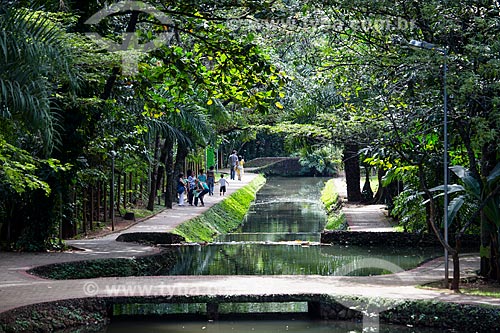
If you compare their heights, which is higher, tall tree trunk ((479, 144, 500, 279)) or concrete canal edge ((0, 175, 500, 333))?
tall tree trunk ((479, 144, 500, 279))

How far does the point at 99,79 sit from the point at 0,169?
12.6ft

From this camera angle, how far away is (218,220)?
3178cm

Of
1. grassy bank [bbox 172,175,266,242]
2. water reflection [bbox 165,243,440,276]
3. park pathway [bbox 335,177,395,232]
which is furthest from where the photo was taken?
grassy bank [bbox 172,175,266,242]

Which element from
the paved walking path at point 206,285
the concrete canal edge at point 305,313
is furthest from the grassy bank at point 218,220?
the concrete canal edge at point 305,313

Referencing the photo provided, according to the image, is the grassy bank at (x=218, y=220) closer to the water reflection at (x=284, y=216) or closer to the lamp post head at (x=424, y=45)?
the water reflection at (x=284, y=216)

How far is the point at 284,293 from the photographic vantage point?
1346 centimetres

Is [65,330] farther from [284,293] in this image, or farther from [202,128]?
[202,128]

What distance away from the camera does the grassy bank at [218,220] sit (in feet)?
85.8

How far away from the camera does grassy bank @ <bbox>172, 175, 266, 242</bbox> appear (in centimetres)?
2614

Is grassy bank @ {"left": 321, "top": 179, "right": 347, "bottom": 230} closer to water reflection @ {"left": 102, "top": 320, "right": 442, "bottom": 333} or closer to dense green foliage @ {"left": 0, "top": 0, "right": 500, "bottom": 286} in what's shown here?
dense green foliage @ {"left": 0, "top": 0, "right": 500, "bottom": 286}

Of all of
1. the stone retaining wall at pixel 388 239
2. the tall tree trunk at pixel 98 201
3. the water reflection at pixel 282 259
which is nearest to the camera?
the water reflection at pixel 282 259

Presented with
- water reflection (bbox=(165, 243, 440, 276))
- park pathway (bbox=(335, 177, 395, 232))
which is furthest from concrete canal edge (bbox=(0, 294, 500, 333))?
park pathway (bbox=(335, 177, 395, 232))

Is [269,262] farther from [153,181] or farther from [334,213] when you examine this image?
[334,213]

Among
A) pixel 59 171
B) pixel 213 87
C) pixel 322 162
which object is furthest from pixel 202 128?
pixel 322 162
